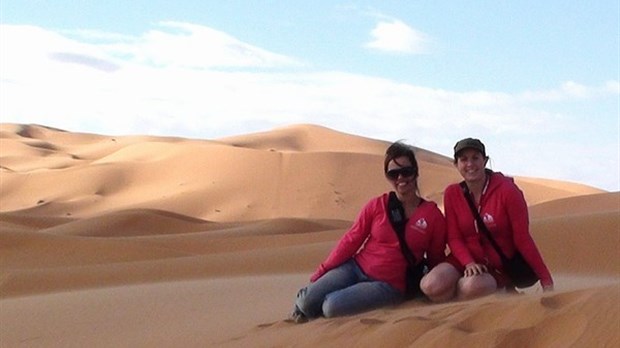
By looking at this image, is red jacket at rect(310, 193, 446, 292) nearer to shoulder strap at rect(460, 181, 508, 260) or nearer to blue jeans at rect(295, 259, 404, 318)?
blue jeans at rect(295, 259, 404, 318)

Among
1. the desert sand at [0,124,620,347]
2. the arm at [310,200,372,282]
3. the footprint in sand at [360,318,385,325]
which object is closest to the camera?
the desert sand at [0,124,620,347]

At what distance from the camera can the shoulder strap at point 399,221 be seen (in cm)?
596

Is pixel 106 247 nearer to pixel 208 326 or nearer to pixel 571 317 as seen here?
pixel 208 326

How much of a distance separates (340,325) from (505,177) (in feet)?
4.97

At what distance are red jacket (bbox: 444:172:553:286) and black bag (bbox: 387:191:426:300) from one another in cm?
26

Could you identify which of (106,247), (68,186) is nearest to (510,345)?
(106,247)

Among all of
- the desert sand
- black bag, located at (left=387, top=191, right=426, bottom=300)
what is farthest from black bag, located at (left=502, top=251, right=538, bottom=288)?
black bag, located at (left=387, top=191, right=426, bottom=300)

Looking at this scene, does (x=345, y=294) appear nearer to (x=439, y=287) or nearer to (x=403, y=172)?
(x=439, y=287)

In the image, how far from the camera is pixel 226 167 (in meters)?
46.2

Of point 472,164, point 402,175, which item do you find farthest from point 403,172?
point 472,164

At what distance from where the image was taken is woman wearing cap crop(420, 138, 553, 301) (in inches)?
230

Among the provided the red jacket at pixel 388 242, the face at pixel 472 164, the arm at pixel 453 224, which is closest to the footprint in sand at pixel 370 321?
the red jacket at pixel 388 242

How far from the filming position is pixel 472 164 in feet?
19.3

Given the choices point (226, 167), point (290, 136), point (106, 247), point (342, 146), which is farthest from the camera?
point (290, 136)
